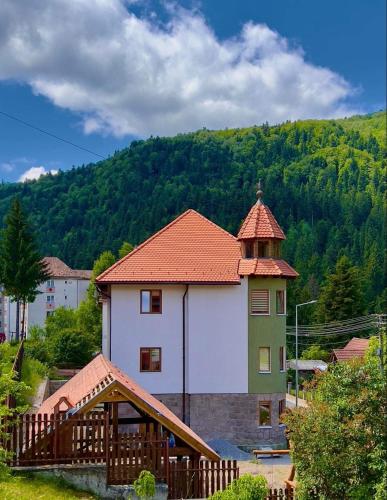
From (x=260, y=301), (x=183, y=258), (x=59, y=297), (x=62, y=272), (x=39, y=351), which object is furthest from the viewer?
(x=62, y=272)

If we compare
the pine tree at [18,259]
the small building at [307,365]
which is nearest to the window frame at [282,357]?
the pine tree at [18,259]

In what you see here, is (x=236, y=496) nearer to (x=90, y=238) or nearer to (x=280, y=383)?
(x=280, y=383)

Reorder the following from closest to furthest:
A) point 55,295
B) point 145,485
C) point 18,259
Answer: point 145,485
point 18,259
point 55,295

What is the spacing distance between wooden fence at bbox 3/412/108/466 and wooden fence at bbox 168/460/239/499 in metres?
1.96

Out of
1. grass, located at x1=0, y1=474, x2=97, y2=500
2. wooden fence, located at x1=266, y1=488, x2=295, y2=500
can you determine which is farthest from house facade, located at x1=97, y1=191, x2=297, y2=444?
grass, located at x1=0, y1=474, x2=97, y2=500

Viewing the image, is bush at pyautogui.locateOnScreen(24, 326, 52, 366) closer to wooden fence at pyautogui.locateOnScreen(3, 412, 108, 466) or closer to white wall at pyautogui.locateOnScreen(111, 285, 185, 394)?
white wall at pyautogui.locateOnScreen(111, 285, 185, 394)

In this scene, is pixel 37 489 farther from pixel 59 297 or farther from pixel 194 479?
pixel 59 297

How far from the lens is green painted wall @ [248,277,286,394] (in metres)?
27.2

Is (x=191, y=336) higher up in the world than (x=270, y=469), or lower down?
higher up

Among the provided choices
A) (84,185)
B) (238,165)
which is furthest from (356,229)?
(84,185)

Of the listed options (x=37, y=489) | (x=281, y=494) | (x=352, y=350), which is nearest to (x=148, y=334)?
(x=281, y=494)

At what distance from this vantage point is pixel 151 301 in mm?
27469

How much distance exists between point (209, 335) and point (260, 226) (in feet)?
17.7

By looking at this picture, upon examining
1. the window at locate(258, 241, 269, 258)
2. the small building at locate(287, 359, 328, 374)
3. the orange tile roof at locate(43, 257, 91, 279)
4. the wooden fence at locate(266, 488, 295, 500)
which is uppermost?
the orange tile roof at locate(43, 257, 91, 279)
